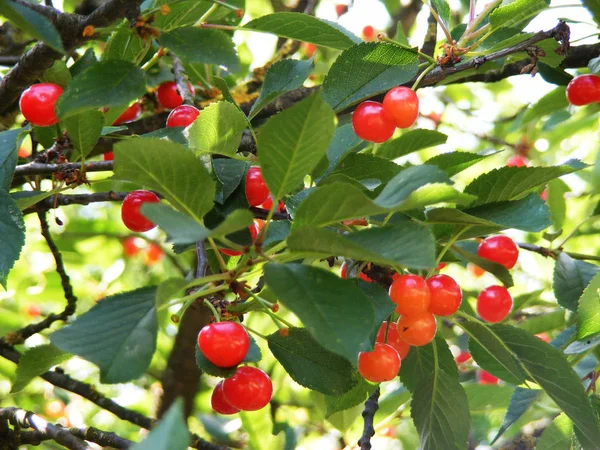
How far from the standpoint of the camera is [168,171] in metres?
1.03

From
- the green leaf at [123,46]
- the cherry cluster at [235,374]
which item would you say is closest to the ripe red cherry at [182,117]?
the green leaf at [123,46]

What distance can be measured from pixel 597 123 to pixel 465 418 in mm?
2823

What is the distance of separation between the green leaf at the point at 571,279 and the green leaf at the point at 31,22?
1.28 m

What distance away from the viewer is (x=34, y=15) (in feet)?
3.34

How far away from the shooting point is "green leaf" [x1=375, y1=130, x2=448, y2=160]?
1.38m

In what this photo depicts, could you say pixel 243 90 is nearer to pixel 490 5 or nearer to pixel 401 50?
pixel 490 5

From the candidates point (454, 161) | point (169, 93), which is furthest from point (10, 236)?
point (169, 93)

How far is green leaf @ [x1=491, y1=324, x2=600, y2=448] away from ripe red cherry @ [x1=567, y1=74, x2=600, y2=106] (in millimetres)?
908

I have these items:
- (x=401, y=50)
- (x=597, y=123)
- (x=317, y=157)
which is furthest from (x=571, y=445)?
(x=597, y=123)

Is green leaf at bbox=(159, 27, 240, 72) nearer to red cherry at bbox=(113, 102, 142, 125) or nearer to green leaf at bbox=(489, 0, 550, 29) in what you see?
green leaf at bbox=(489, 0, 550, 29)

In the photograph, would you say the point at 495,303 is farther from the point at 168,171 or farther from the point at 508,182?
the point at 168,171

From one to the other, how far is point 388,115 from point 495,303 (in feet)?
2.28

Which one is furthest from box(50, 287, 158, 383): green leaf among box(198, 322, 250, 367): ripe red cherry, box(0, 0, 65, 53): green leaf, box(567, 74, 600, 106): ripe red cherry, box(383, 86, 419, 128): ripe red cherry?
box(567, 74, 600, 106): ripe red cherry

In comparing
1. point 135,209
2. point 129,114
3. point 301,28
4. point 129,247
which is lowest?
point 129,247
